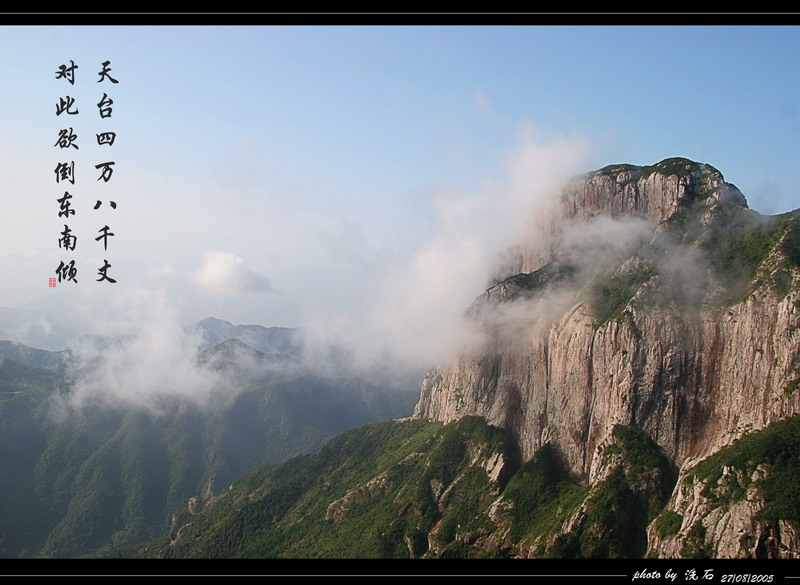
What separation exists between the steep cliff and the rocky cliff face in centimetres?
22

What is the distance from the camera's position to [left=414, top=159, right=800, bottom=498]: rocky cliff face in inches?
2995

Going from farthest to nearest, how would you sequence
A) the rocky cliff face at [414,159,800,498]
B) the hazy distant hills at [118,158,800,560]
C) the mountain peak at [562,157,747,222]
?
the mountain peak at [562,157,747,222], the rocky cliff face at [414,159,800,498], the hazy distant hills at [118,158,800,560]

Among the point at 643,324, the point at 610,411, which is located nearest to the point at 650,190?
the point at 643,324

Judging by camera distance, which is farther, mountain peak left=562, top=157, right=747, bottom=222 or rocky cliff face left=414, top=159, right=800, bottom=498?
mountain peak left=562, top=157, right=747, bottom=222

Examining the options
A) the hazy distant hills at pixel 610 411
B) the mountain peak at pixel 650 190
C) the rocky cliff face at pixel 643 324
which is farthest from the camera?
the mountain peak at pixel 650 190

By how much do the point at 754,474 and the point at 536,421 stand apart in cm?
3893

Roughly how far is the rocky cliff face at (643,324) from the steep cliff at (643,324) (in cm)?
22

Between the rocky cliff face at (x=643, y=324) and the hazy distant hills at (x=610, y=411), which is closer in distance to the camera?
the hazy distant hills at (x=610, y=411)

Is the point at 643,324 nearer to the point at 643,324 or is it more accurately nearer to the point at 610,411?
the point at 643,324

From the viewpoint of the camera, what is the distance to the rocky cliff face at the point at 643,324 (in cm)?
7606

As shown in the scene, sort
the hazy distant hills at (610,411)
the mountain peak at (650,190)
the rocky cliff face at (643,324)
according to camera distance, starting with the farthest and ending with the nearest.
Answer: the mountain peak at (650,190)
the rocky cliff face at (643,324)
the hazy distant hills at (610,411)

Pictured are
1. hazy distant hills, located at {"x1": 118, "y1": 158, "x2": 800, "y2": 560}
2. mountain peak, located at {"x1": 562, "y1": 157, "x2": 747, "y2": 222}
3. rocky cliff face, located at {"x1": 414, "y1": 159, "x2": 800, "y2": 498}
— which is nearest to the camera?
hazy distant hills, located at {"x1": 118, "y1": 158, "x2": 800, "y2": 560}
